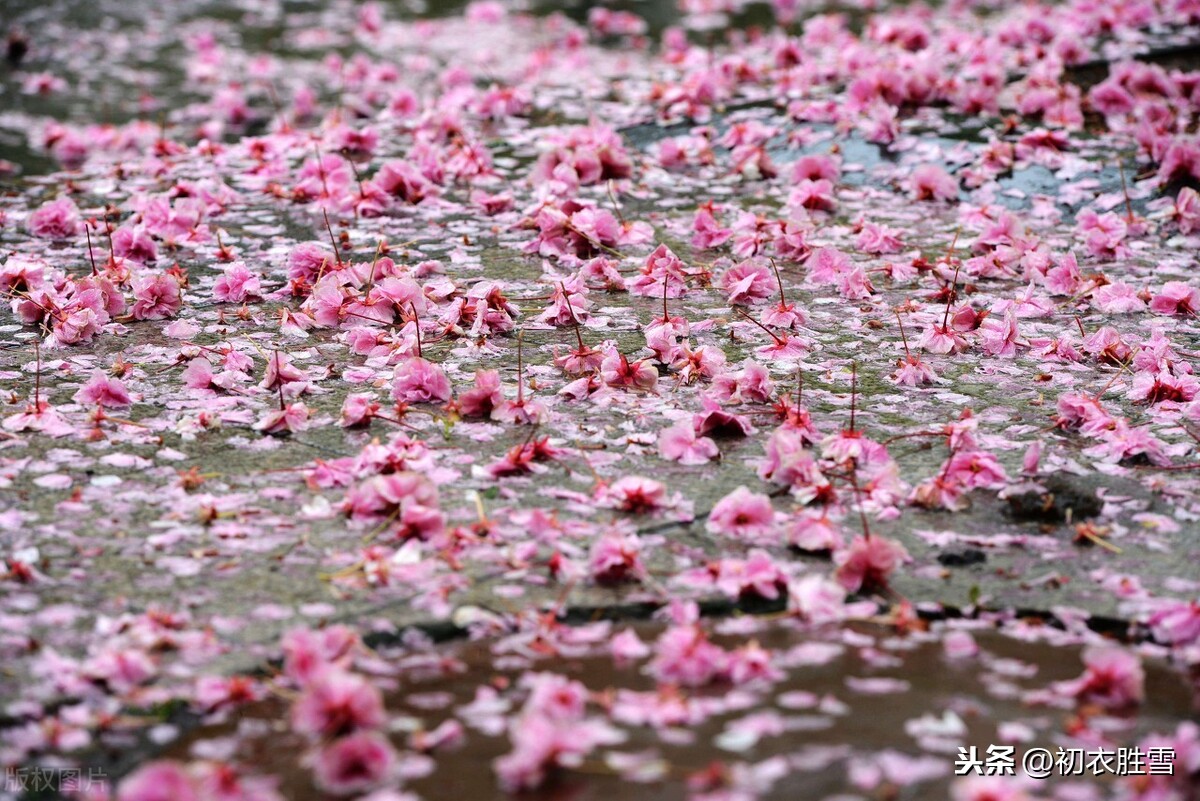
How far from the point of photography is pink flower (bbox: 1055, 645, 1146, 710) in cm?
219

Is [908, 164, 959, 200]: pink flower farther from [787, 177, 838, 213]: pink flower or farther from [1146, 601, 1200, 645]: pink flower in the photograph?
[1146, 601, 1200, 645]: pink flower

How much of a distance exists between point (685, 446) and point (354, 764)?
4.44 ft

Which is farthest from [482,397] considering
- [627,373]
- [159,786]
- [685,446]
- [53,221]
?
[53,221]

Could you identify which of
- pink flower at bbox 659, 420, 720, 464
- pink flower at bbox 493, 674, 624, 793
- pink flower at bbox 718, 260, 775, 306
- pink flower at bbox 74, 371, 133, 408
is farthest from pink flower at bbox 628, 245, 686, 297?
pink flower at bbox 493, 674, 624, 793

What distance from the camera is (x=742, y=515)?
2.74m

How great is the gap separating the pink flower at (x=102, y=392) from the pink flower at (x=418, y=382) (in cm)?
77

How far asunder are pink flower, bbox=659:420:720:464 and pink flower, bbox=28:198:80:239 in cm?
304

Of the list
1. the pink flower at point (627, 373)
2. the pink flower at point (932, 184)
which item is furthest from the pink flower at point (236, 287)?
the pink flower at point (932, 184)

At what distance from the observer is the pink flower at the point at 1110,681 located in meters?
2.19

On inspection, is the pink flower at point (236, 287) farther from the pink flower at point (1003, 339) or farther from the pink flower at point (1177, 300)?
the pink flower at point (1177, 300)

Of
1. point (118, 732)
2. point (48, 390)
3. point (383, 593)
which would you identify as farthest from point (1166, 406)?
point (48, 390)

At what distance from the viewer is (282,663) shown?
2336 millimetres

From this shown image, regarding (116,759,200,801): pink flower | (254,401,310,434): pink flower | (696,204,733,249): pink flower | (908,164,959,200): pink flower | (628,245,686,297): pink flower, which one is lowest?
(116,759,200,801): pink flower

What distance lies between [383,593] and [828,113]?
4070 millimetres
